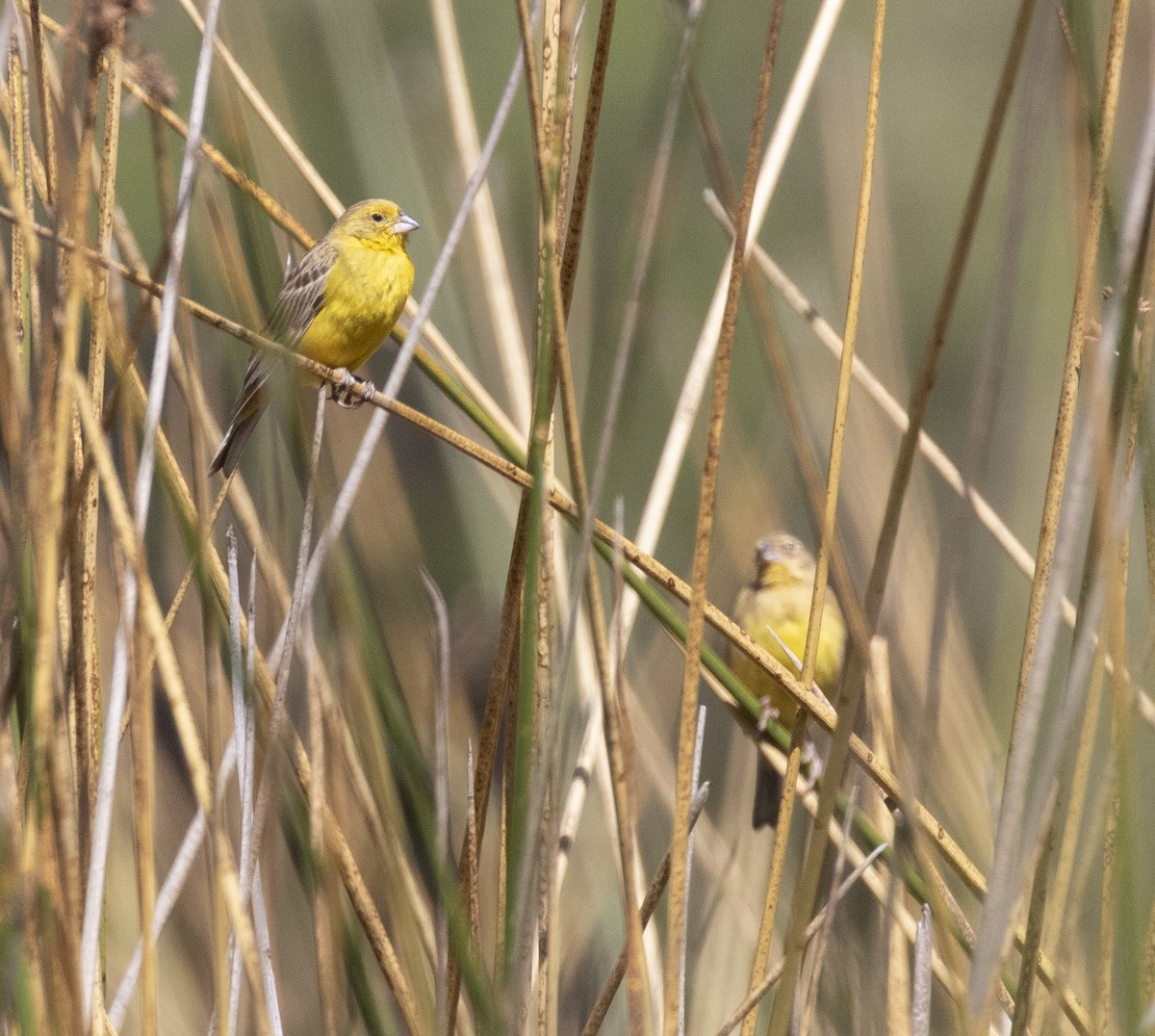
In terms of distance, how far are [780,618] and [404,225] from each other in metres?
1.48

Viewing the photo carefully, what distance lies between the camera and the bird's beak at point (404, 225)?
11.6 feet

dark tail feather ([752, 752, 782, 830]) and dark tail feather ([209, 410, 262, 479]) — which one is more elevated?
dark tail feather ([209, 410, 262, 479])

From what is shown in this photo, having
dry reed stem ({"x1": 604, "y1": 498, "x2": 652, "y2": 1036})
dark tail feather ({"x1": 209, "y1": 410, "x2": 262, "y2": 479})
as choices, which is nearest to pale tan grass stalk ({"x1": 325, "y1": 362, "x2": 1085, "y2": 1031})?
dry reed stem ({"x1": 604, "y1": 498, "x2": 652, "y2": 1036})

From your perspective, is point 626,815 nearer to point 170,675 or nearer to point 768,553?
point 170,675

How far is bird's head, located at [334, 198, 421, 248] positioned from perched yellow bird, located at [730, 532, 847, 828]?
1265mm

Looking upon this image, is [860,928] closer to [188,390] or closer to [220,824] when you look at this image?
[220,824]

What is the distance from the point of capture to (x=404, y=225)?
11.7 feet

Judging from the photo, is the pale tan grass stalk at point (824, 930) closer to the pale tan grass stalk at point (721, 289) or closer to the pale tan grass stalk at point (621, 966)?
the pale tan grass stalk at point (621, 966)

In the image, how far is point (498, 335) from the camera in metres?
2.11

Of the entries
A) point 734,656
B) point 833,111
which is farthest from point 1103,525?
point 734,656

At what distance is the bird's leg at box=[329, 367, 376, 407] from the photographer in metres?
3.16

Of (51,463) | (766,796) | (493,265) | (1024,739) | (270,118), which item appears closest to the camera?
(51,463)

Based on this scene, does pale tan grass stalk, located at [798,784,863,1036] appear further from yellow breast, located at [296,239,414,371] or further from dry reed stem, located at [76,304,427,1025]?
yellow breast, located at [296,239,414,371]

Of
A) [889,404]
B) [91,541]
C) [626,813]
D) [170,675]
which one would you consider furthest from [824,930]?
[91,541]
